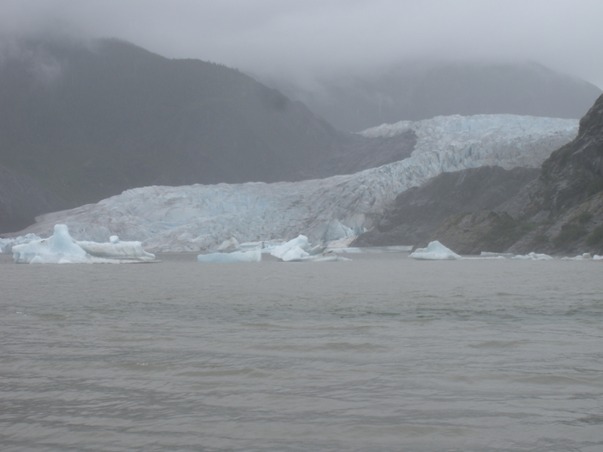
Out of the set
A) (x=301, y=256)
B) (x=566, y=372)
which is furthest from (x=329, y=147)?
(x=566, y=372)

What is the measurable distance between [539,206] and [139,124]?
59.7 meters

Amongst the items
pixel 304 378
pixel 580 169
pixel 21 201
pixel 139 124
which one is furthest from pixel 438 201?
pixel 139 124

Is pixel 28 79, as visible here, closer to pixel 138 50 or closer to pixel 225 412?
pixel 138 50

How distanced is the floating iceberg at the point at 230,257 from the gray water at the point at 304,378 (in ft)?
61.5

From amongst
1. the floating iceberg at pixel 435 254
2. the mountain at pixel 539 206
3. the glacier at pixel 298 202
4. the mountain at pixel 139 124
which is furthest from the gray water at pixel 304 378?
the mountain at pixel 139 124

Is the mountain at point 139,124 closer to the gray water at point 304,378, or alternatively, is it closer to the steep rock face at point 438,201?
the steep rock face at point 438,201

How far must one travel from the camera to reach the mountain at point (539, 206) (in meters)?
28.6

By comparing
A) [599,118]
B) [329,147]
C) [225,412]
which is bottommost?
[225,412]

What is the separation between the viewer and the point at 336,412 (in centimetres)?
353

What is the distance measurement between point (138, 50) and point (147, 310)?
91630 millimetres

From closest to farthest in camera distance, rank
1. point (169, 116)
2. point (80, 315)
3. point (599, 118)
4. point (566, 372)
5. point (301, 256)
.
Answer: point (566, 372) < point (80, 315) < point (301, 256) < point (599, 118) < point (169, 116)

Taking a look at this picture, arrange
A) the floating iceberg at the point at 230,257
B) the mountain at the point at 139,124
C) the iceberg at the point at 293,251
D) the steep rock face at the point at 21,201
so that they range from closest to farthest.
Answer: the floating iceberg at the point at 230,257 → the iceberg at the point at 293,251 → the steep rock face at the point at 21,201 → the mountain at the point at 139,124

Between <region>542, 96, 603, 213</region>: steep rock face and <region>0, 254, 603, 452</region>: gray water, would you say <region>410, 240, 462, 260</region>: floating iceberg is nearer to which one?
<region>542, 96, 603, 213</region>: steep rock face

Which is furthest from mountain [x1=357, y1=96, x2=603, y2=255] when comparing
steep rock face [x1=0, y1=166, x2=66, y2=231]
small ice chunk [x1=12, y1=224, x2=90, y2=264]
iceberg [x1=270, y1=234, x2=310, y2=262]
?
steep rock face [x1=0, y1=166, x2=66, y2=231]
